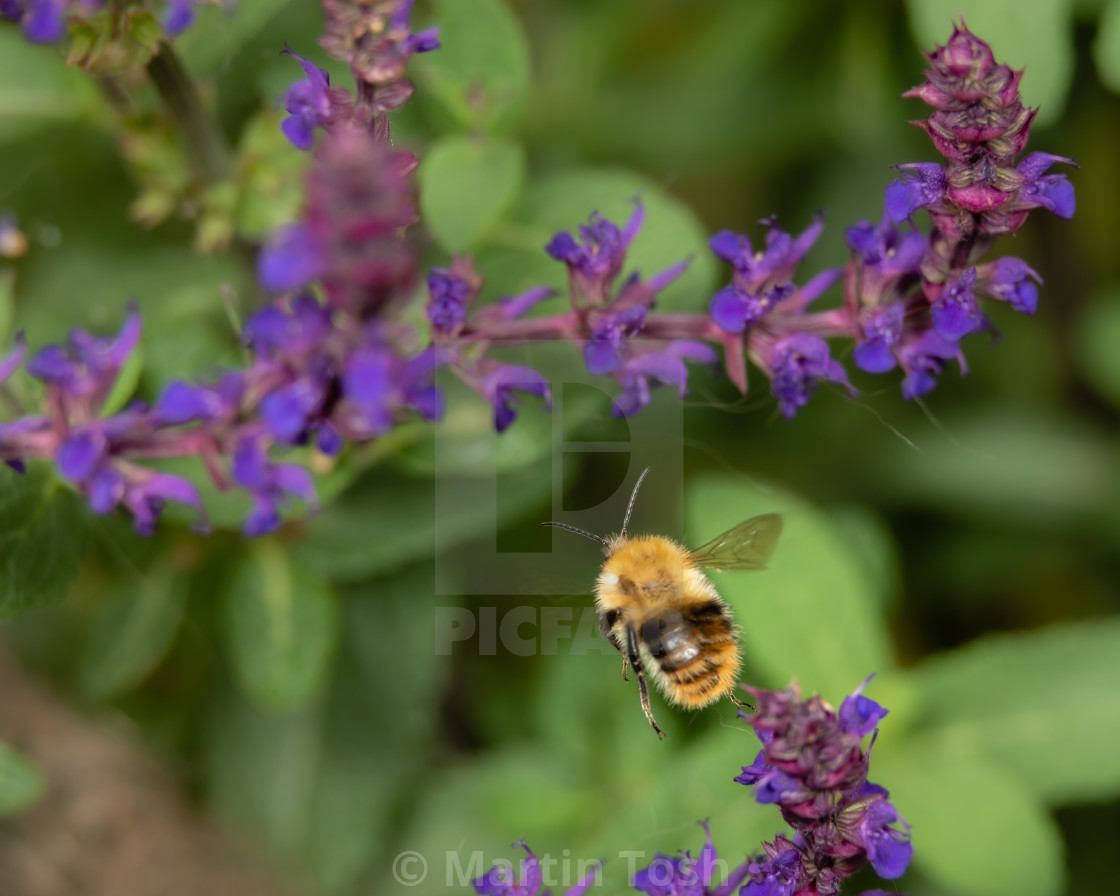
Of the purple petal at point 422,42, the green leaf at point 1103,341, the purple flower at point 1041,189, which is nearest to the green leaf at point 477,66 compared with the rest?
the purple petal at point 422,42

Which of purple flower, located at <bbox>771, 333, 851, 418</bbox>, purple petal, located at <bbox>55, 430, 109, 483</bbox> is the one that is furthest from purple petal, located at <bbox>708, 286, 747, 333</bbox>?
purple petal, located at <bbox>55, 430, 109, 483</bbox>

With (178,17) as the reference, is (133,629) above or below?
below

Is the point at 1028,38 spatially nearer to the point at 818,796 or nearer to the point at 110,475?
the point at 818,796

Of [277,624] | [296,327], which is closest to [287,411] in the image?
[296,327]

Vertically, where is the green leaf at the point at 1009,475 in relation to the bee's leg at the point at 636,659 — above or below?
below

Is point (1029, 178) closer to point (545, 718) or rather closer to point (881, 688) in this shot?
point (881, 688)

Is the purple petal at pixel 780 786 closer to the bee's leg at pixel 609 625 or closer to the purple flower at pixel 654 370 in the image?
the bee's leg at pixel 609 625
